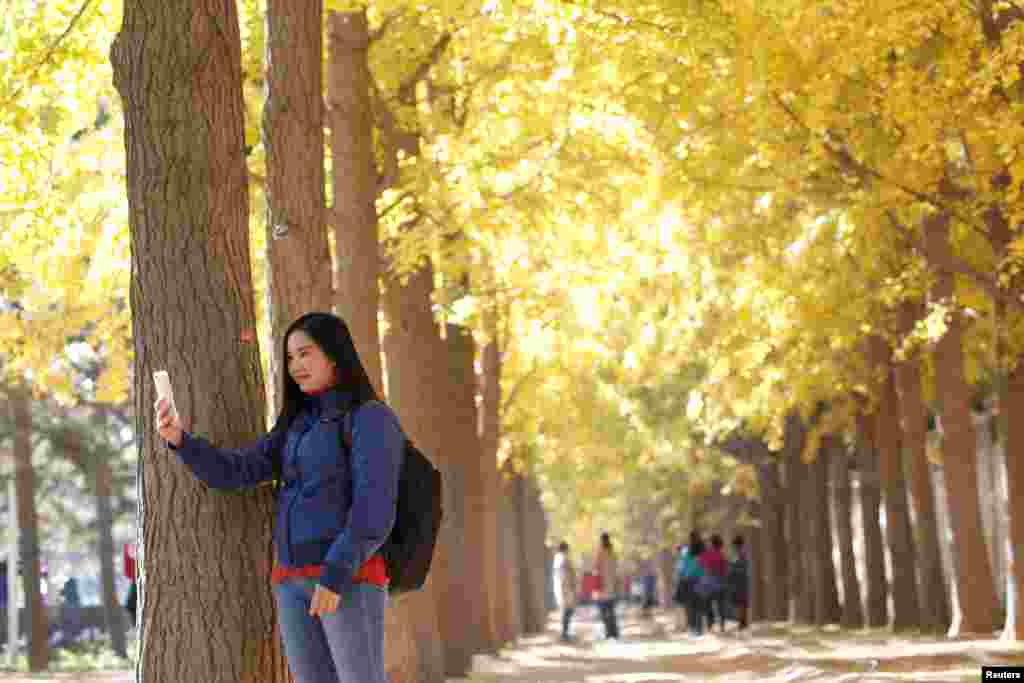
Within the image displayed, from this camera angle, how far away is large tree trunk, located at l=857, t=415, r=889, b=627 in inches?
1254

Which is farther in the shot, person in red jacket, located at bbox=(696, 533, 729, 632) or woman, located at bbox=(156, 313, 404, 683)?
person in red jacket, located at bbox=(696, 533, 729, 632)

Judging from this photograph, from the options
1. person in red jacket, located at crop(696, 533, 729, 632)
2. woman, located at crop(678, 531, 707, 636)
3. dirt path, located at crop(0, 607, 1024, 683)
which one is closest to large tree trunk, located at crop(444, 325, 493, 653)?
dirt path, located at crop(0, 607, 1024, 683)

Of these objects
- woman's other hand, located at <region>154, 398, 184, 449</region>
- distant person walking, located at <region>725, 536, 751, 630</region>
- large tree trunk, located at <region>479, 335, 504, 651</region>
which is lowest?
distant person walking, located at <region>725, 536, 751, 630</region>

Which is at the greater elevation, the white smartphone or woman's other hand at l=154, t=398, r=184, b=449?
the white smartphone

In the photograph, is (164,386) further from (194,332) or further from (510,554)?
(510,554)

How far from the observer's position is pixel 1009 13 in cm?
1816

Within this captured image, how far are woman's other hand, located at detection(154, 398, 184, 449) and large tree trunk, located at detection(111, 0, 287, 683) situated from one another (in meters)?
0.38

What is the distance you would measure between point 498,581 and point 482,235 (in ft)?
33.3

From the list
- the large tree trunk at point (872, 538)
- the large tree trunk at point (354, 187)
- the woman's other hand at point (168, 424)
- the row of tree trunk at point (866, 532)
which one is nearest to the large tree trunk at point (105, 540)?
the row of tree trunk at point (866, 532)

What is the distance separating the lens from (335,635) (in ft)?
22.8

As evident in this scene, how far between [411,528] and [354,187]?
9.11 metres

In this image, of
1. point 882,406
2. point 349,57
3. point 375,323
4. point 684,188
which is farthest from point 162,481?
point 882,406

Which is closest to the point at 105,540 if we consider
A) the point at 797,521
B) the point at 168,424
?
the point at 797,521

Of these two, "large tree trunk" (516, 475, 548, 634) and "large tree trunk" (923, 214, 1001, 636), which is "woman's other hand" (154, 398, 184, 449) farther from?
"large tree trunk" (516, 475, 548, 634)
